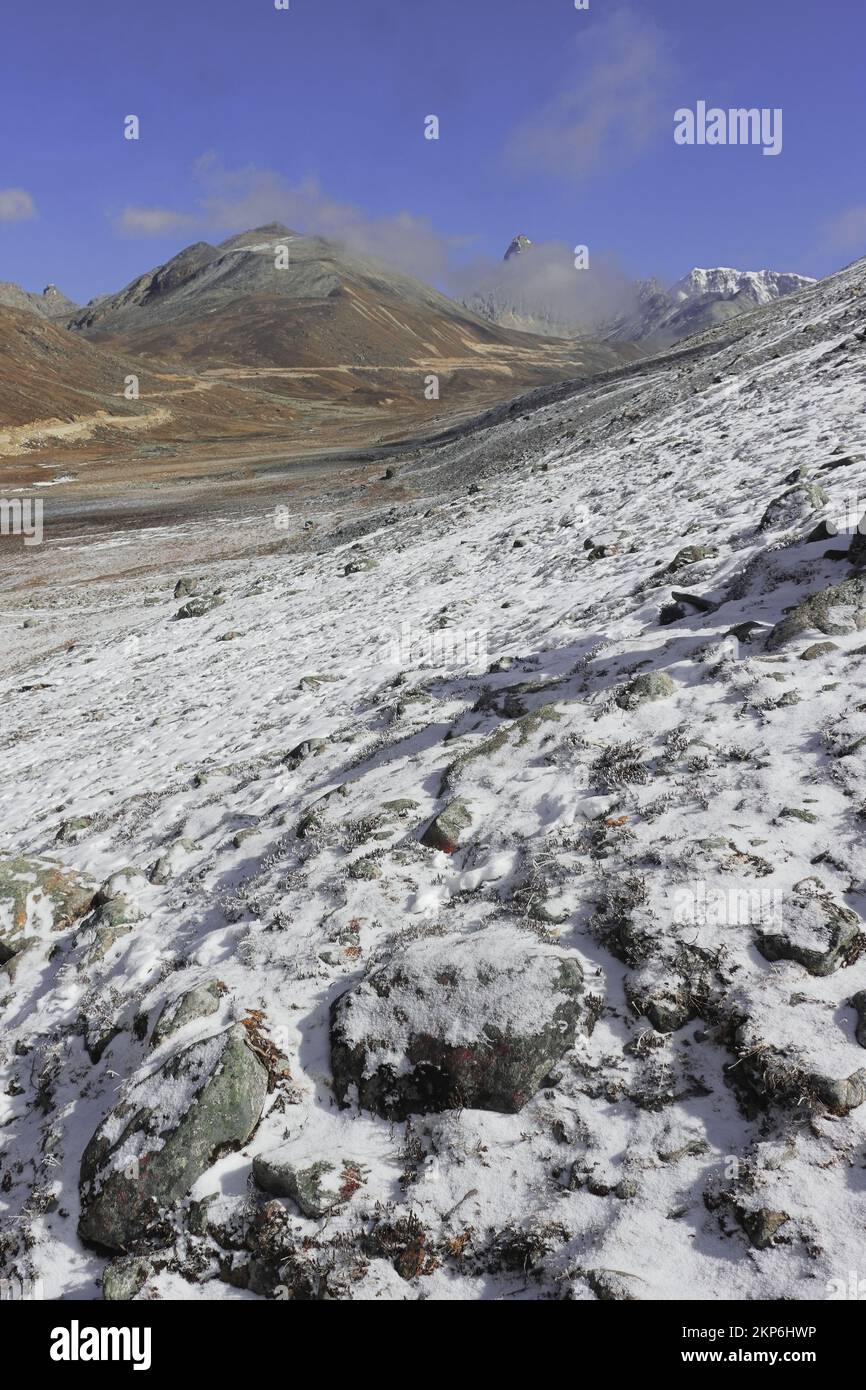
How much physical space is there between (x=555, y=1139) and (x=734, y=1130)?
1.01 m

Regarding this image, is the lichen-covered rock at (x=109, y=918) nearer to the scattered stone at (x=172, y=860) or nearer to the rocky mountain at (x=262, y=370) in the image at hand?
the scattered stone at (x=172, y=860)

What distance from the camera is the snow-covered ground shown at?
13.4ft

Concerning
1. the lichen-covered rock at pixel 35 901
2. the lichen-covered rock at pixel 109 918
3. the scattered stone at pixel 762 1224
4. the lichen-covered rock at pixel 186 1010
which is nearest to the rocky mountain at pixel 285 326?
the lichen-covered rock at pixel 35 901

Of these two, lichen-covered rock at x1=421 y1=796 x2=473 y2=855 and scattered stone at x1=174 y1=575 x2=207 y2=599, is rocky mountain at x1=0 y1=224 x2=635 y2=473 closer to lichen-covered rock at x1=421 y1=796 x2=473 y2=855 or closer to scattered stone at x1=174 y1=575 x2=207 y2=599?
scattered stone at x1=174 y1=575 x2=207 y2=599

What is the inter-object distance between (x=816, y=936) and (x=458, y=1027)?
239cm

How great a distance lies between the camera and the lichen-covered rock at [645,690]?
8.20m

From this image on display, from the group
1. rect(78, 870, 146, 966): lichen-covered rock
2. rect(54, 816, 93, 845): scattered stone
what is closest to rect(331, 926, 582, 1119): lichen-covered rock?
rect(78, 870, 146, 966): lichen-covered rock

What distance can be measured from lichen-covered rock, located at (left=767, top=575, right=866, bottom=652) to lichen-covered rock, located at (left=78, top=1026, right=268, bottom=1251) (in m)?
6.81

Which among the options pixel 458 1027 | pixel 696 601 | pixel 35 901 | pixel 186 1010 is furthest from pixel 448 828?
pixel 696 601

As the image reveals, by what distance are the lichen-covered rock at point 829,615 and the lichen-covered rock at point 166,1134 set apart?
6.81m

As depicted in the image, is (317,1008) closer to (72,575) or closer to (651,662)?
(651,662)

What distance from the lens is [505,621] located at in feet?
46.5

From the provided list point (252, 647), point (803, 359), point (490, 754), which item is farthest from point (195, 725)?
point (803, 359)

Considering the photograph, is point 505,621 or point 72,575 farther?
point 72,575
